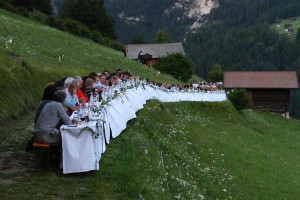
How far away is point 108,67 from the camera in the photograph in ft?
145

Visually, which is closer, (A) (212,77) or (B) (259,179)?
(B) (259,179)

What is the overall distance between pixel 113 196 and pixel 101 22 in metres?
81.8

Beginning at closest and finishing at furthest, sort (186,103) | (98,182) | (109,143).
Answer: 1. (98,182)
2. (109,143)
3. (186,103)

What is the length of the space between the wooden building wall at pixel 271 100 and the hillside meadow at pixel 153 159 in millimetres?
31818

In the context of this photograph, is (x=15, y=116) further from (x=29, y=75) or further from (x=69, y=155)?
(x=69, y=155)

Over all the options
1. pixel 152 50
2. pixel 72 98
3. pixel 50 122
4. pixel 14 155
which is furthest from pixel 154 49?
pixel 50 122

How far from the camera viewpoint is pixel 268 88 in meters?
67.9

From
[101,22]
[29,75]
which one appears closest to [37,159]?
[29,75]

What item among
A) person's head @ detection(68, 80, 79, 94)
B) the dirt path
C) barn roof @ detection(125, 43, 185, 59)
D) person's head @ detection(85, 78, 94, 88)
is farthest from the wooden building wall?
person's head @ detection(68, 80, 79, 94)

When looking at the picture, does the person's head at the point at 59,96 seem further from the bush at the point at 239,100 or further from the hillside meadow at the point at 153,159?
the bush at the point at 239,100

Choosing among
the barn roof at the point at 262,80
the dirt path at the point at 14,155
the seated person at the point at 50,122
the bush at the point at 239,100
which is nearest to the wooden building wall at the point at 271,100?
the barn roof at the point at 262,80

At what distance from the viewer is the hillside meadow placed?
10742mm

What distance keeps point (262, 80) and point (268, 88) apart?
216 centimetres

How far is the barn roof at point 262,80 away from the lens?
2677 inches
